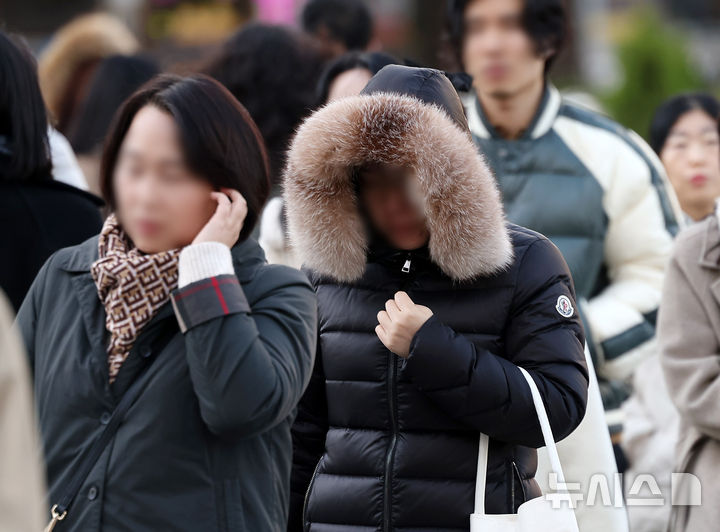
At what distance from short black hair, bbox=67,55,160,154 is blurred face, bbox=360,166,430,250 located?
355 centimetres

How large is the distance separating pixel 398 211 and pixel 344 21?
3.43 meters

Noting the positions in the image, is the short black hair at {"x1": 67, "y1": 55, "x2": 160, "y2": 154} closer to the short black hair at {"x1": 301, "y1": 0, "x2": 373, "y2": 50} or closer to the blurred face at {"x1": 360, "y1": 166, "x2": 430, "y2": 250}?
the short black hair at {"x1": 301, "y1": 0, "x2": 373, "y2": 50}

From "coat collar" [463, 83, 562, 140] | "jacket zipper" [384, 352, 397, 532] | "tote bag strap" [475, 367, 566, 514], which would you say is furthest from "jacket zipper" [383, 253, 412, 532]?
"coat collar" [463, 83, 562, 140]

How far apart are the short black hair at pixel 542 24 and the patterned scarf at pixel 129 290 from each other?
8.29ft

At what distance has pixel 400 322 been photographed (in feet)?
10.1

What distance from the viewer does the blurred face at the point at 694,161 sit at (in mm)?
5492

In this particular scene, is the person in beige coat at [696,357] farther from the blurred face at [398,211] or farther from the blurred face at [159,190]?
the blurred face at [159,190]

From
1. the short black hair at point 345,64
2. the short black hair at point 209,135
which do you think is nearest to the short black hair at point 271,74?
the short black hair at point 345,64

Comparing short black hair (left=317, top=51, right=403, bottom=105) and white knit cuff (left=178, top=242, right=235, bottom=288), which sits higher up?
white knit cuff (left=178, top=242, right=235, bottom=288)

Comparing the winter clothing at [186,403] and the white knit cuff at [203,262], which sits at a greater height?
the white knit cuff at [203,262]

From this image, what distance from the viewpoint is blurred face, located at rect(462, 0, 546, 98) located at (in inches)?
194

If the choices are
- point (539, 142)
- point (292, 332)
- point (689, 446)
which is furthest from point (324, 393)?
point (539, 142)

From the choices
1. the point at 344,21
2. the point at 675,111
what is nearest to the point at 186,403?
the point at 675,111

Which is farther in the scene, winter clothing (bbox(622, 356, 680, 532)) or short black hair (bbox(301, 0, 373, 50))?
short black hair (bbox(301, 0, 373, 50))
